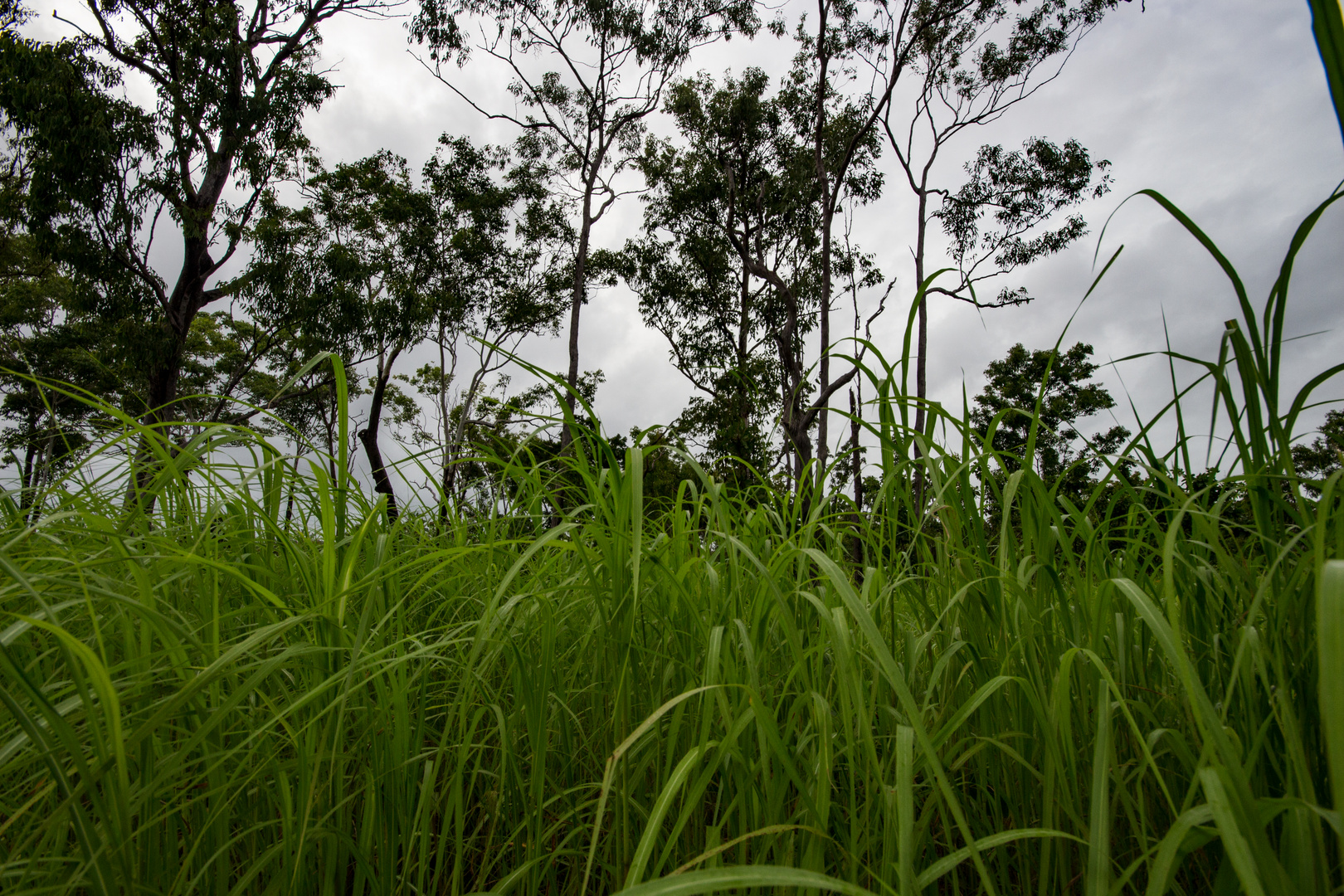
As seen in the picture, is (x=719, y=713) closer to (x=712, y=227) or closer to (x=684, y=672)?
(x=684, y=672)

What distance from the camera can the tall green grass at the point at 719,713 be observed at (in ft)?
1.73

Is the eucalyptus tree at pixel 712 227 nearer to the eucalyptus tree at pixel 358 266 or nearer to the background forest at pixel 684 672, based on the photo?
the eucalyptus tree at pixel 358 266

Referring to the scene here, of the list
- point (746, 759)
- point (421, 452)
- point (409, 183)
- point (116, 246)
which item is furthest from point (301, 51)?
point (746, 759)

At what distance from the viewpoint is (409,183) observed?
15.6 meters

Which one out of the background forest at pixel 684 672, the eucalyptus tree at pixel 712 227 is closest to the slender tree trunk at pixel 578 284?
the eucalyptus tree at pixel 712 227

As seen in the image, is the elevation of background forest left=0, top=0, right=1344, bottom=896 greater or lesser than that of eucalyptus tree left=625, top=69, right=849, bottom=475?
lesser

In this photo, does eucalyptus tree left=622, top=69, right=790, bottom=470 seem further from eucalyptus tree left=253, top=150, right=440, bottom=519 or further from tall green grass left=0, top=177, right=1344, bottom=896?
tall green grass left=0, top=177, right=1344, bottom=896

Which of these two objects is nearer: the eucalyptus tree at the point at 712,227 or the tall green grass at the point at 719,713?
the tall green grass at the point at 719,713

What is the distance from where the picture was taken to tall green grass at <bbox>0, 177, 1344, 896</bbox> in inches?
20.8

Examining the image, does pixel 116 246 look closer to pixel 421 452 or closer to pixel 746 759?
pixel 421 452

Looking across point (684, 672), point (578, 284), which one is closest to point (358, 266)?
point (578, 284)

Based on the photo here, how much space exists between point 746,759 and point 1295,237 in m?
0.73

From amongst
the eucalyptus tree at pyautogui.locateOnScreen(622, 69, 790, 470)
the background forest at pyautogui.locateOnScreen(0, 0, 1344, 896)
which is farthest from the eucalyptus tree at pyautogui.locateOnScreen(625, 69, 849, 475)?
the background forest at pyautogui.locateOnScreen(0, 0, 1344, 896)

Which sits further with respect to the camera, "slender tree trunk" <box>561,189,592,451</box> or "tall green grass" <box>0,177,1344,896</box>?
"slender tree trunk" <box>561,189,592,451</box>
